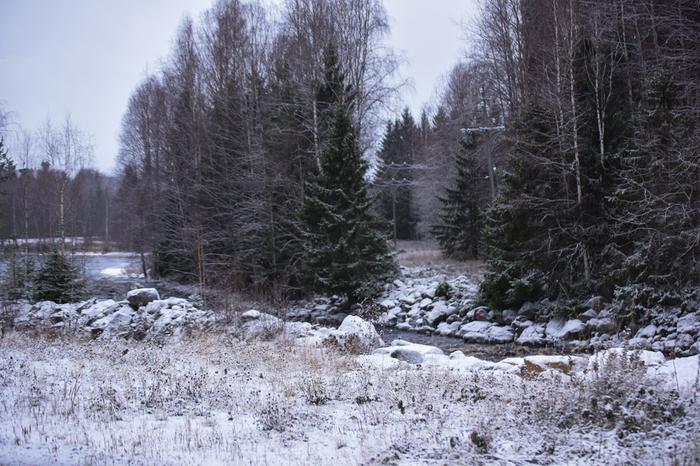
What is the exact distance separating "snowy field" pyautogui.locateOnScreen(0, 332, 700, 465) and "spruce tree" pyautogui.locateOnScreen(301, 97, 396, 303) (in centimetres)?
1003

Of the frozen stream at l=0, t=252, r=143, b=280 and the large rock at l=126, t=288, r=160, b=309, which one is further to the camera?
the frozen stream at l=0, t=252, r=143, b=280

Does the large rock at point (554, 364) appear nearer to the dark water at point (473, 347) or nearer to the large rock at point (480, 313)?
the dark water at point (473, 347)

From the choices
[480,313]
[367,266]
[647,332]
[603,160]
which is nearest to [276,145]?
[367,266]

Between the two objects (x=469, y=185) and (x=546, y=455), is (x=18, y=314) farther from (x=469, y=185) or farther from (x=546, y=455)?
(x=469, y=185)

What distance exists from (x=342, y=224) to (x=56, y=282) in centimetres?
1176

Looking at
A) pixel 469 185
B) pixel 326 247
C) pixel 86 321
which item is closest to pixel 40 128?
pixel 86 321

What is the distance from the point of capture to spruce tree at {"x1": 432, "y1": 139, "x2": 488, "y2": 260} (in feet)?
87.3

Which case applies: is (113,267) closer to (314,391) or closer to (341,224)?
(341,224)

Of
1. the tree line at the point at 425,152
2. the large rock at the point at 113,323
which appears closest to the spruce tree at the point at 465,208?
the tree line at the point at 425,152

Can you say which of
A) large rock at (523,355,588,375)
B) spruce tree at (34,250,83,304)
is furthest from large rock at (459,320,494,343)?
spruce tree at (34,250,83,304)

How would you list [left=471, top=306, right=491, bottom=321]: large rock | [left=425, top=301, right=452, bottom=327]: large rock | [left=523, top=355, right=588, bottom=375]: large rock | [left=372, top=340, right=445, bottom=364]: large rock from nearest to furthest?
[left=523, top=355, right=588, bottom=375]: large rock → [left=372, top=340, right=445, bottom=364]: large rock → [left=471, top=306, right=491, bottom=321]: large rock → [left=425, top=301, right=452, bottom=327]: large rock

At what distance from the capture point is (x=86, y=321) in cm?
1515

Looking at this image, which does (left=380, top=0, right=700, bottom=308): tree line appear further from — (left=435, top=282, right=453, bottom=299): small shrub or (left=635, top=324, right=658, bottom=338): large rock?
(left=435, top=282, right=453, bottom=299): small shrub

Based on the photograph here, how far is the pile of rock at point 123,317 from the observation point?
13.7 metres
